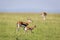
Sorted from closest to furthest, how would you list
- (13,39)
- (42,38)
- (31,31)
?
(13,39), (42,38), (31,31)

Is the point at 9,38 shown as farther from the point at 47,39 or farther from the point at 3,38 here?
the point at 47,39

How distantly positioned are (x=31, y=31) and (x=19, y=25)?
6.98 ft

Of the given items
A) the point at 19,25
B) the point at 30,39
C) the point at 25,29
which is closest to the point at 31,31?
the point at 25,29

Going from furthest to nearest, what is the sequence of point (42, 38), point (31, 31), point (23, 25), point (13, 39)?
point (23, 25), point (31, 31), point (42, 38), point (13, 39)

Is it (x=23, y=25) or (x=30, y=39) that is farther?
(x=23, y=25)

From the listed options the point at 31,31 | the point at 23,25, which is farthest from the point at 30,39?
the point at 23,25

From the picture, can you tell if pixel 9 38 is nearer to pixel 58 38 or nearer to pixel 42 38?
pixel 42 38

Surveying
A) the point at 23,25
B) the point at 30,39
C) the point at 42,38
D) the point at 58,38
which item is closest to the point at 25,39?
the point at 30,39

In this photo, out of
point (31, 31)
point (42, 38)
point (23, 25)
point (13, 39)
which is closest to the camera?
point (13, 39)

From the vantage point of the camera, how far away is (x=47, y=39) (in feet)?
50.8

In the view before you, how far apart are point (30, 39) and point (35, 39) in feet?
1.25

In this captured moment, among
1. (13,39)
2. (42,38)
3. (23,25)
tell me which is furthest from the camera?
(23,25)

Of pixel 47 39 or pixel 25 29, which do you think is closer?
pixel 47 39

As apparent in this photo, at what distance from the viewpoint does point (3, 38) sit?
15445 millimetres
